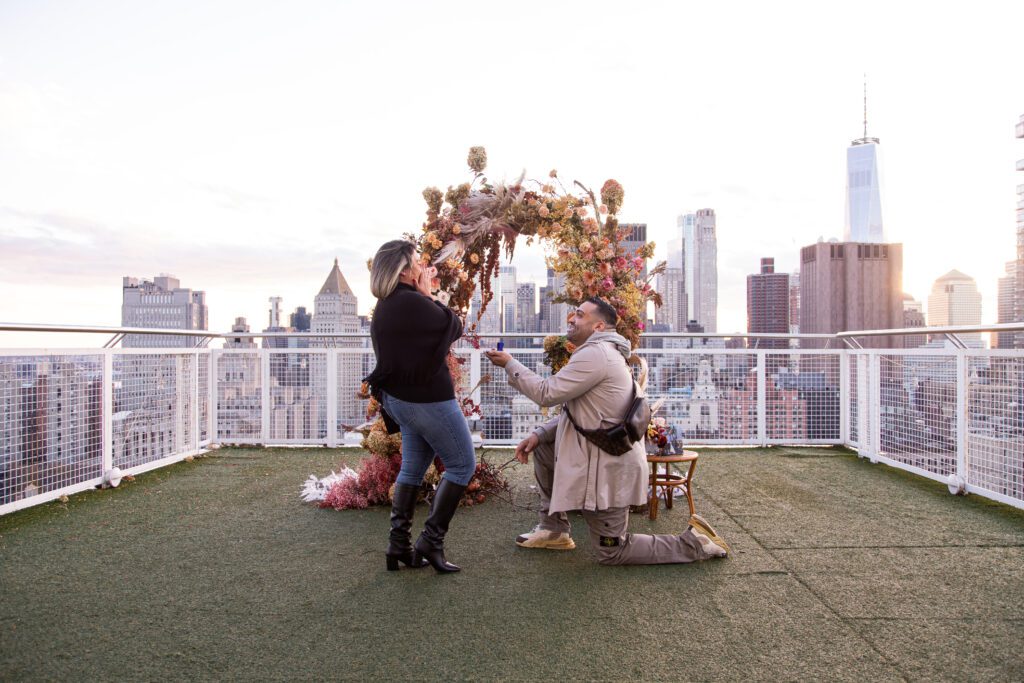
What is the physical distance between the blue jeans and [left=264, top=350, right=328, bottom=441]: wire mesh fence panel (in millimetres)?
4951

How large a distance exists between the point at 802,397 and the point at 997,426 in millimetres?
3054

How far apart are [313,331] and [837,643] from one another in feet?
23.7

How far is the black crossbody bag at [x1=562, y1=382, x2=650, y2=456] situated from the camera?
3730 millimetres

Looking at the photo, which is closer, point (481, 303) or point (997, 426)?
point (997, 426)

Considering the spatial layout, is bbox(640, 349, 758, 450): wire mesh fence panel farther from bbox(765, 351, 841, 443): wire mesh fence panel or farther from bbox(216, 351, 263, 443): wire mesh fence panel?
bbox(216, 351, 263, 443): wire mesh fence panel

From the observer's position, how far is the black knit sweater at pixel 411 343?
3.51 metres

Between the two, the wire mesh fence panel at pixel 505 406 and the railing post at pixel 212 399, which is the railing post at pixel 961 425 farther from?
the railing post at pixel 212 399

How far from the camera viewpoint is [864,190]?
194 feet

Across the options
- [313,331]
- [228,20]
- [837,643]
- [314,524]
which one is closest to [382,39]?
[228,20]

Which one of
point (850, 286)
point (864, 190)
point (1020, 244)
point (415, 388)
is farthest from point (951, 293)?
point (864, 190)

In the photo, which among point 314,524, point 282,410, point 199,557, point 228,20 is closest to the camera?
point 199,557

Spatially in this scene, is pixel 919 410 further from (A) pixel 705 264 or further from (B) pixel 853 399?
(A) pixel 705 264

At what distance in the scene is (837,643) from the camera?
2.78 meters

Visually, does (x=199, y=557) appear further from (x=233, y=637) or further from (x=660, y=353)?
(x=660, y=353)
